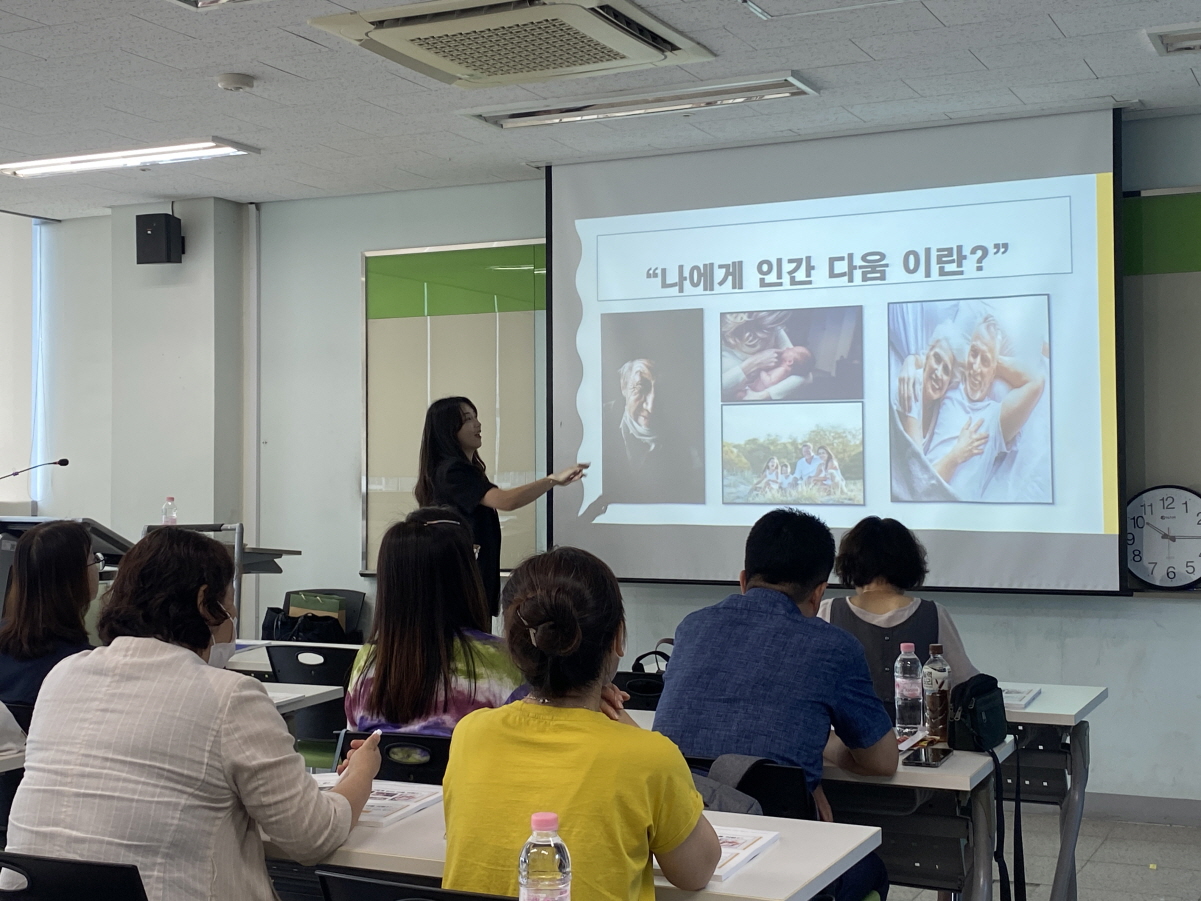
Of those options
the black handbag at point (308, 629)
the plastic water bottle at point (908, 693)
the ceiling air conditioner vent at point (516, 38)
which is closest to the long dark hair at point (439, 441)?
the ceiling air conditioner vent at point (516, 38)

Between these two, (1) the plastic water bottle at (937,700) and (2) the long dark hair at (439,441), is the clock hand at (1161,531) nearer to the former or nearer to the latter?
(1) the plastic water bottle at (937,700)

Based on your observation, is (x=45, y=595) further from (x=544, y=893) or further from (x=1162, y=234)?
(x=1162, y=234)

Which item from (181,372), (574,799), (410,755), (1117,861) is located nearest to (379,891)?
(574,799)

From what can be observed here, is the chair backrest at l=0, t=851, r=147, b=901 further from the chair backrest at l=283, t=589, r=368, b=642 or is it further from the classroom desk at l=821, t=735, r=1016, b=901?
the chair backrest at l=283, t=589, r=368, b=642

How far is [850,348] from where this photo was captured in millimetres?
5340

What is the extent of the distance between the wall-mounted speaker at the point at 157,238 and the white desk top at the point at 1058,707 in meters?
4.70

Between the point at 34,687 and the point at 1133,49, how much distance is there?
370 cm

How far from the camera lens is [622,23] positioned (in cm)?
385

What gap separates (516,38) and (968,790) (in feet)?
8.43

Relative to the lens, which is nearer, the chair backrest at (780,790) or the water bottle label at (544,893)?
the water bottle label at (544,893)

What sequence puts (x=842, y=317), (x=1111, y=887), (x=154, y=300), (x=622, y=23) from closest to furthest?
(x=622, y=23)
(x=1111, y=887)
(x=842, y=317)
(x=154, y=300)

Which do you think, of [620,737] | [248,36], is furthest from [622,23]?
[620,737]

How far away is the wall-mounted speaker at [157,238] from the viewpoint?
6.49 metres

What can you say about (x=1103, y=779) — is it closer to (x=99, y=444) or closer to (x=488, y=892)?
(x=488, y=892)
